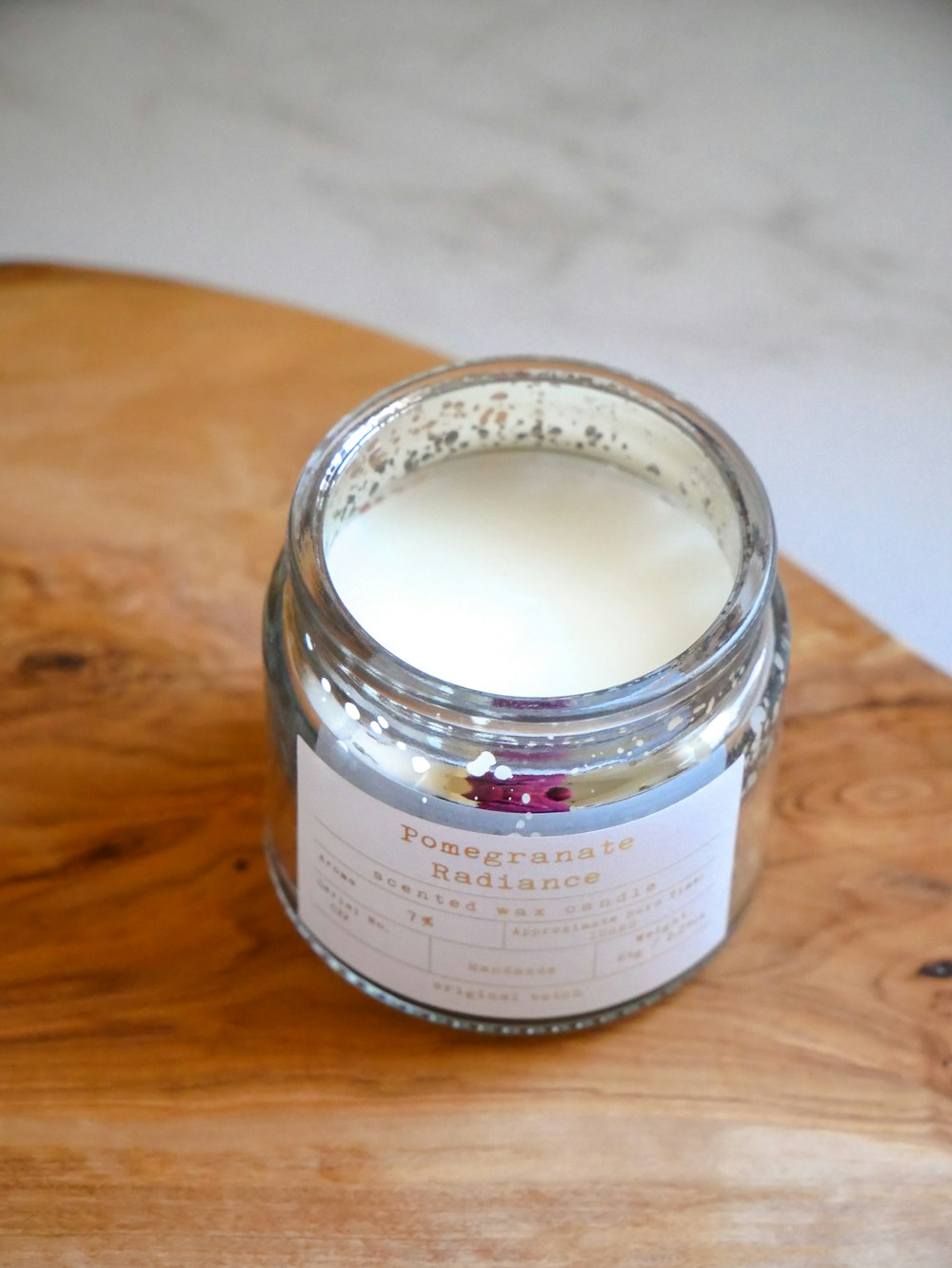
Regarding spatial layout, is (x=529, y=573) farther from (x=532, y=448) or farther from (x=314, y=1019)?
(x=314, y=1019)

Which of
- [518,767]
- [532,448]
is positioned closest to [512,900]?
[518,767]

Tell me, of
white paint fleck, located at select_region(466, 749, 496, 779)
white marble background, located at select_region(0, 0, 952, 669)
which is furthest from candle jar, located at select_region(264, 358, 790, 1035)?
white marble background, located at select_region(0, 0, 952, 669)

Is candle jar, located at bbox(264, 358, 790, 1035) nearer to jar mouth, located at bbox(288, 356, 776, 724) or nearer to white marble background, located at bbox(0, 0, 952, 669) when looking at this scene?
jar mouth, located at bbox(288, 356, 776, 724)

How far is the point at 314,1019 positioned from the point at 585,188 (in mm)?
717

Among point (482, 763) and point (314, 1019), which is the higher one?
point (482, 763)

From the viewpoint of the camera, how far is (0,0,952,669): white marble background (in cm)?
107

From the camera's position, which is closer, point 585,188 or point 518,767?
point 518,767

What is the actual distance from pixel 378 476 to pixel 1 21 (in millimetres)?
808

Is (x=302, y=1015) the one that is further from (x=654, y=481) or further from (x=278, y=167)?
(x=278, y=167)

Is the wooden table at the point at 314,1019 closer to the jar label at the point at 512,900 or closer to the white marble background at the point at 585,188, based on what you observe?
the jar label at the point at 512,900

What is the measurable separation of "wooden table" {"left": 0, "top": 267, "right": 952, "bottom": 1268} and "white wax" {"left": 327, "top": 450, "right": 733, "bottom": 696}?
14cm

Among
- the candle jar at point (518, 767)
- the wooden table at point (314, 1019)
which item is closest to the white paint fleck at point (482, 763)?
the candle jar at point (518, 767)

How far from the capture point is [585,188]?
1.18 m

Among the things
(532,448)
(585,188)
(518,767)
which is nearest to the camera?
(518,767)
